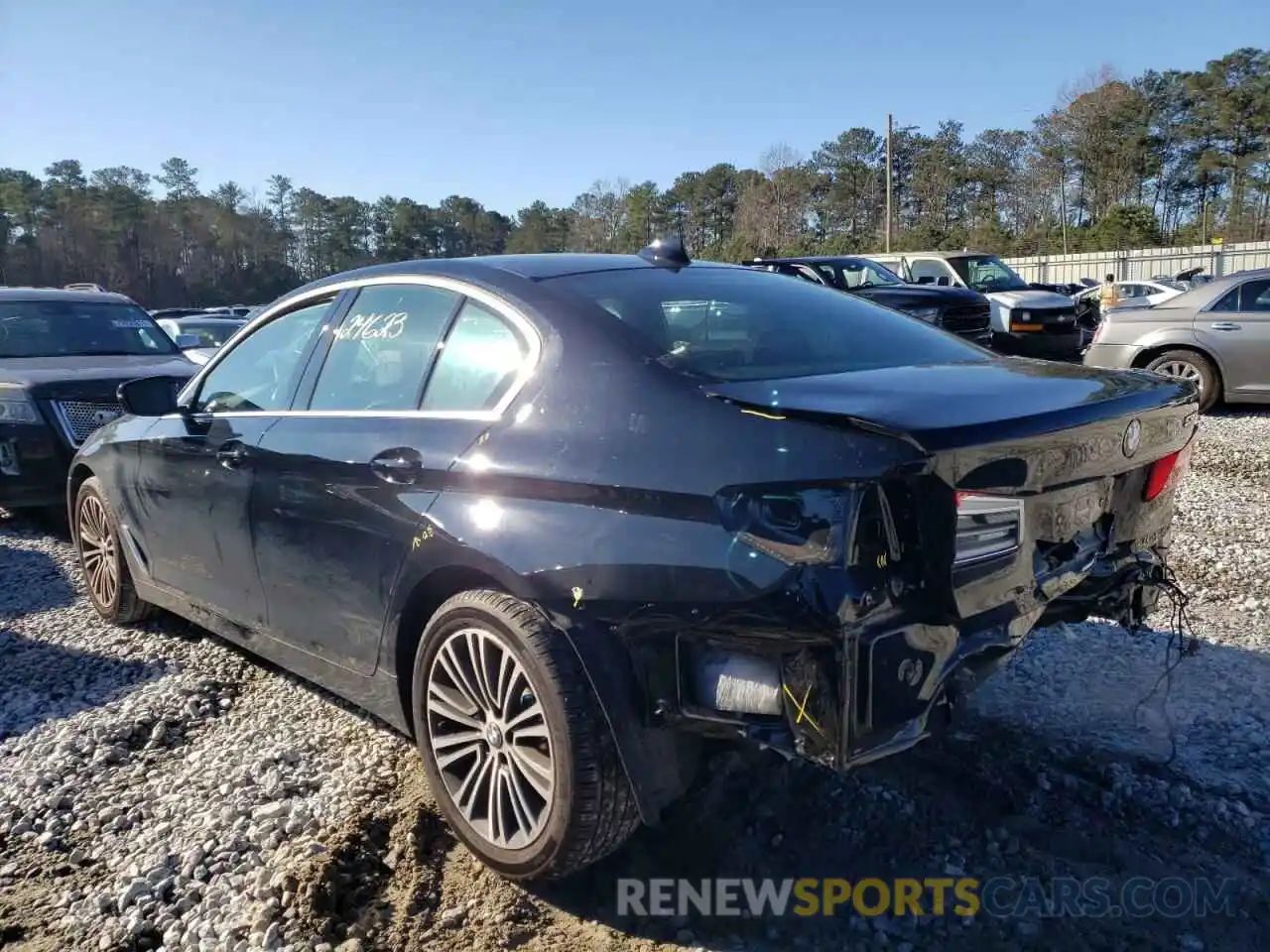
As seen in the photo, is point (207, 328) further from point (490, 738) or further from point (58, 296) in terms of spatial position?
point (490, 738)

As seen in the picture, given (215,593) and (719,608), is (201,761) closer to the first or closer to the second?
(215,593)

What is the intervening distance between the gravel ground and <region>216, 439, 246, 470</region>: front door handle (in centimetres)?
97

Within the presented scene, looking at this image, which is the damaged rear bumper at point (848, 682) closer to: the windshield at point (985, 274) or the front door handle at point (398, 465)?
the front door handle at point (398, 465)

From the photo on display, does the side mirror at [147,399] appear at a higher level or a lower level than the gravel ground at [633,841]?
higher

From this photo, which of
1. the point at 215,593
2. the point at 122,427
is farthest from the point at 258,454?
the point at 122,427

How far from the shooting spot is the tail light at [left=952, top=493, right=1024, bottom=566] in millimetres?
2088

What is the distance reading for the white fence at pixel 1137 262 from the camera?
3903cm

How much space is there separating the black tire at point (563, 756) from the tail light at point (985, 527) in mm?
923

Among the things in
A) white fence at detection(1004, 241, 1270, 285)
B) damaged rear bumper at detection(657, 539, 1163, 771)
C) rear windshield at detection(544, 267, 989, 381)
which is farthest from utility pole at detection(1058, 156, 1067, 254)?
damaged rear bumper at detection(657, 539, 1163, 771)

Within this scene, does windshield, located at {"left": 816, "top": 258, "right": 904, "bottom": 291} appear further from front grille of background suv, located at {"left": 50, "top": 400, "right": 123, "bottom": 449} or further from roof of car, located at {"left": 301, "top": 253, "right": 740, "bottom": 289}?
roof of car, located at {"left": 301, "top": 253, "right": 740, "bottom": 289}

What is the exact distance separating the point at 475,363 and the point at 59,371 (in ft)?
18.0

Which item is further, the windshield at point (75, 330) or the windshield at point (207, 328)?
the windshield at point (207, 328)

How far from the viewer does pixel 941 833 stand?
2.71m

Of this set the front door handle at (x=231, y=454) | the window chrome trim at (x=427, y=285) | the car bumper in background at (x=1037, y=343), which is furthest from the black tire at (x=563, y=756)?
the car bumper in background at (x=1037, y=343)
